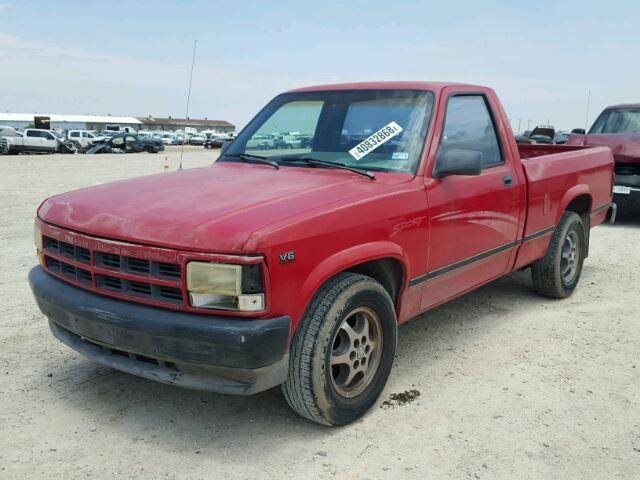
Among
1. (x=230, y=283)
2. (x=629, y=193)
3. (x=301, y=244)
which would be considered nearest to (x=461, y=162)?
(x=301, y=244)

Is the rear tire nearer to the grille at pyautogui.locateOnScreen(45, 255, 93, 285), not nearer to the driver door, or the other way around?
the driver door

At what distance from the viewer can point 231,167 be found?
4.20 metres

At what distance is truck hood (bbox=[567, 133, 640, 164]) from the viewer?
9.55 m

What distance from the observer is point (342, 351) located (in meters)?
3.24

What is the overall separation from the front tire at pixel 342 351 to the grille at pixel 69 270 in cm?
112

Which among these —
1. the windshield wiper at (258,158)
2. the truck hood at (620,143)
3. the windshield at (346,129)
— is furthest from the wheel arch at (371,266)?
the truck hood at (620,143)

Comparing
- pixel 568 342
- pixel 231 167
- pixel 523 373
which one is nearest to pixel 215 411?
pixel 231 167

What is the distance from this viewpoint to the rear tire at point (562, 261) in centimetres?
538

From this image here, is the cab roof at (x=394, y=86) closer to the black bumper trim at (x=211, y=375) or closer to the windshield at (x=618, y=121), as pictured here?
the black bumper trim at (x=211, y=375)

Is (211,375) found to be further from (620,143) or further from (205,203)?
(620,143)

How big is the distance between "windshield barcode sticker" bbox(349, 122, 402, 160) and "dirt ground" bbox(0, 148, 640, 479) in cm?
141

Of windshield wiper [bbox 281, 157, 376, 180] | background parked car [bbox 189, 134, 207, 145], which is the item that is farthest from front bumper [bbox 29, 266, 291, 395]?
background parked car [bbox 189, 134, 207, 145]

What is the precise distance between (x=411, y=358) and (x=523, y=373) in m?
0.73

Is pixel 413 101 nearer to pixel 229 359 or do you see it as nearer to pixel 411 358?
pixel 411 358
